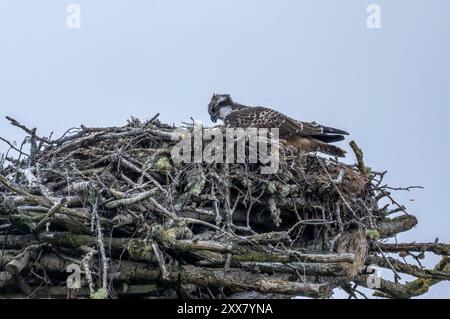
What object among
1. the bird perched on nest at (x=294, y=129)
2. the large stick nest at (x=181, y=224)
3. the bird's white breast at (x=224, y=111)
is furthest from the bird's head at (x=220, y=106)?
the large stick nest at (x=181, y=224)

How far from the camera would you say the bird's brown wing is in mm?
8461

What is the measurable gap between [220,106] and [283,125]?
0.97 m

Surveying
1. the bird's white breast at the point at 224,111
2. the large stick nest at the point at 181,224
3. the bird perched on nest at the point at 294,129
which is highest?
the bird's white breast at the point at 224,111

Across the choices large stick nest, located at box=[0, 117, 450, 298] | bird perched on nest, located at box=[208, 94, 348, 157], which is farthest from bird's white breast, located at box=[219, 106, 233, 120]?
large stick nest, located at box=[0, 117, 450, 298]

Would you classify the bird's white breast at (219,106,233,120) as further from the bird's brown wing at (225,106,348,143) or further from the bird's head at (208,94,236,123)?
the bird's brown wing at (225,106,348,143)

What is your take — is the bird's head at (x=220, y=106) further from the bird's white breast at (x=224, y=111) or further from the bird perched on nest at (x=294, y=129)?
the bird perched on nest at (x=294, y=129)

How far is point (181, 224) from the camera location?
5.70m

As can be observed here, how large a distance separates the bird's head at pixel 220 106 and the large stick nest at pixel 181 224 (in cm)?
137

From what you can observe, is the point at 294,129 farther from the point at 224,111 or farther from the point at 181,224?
the point at 181,224

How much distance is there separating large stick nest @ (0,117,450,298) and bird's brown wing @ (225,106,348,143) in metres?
0.89

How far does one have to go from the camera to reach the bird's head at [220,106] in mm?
9141
